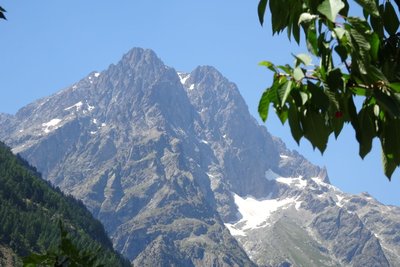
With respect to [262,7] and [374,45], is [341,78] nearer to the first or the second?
[374,45]

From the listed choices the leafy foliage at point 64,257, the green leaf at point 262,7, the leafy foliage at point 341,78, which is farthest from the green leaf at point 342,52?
the leafy foliage at point 64,257

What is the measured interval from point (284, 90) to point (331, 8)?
400mm

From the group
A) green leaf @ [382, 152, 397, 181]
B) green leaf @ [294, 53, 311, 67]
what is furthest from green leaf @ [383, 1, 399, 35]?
green leaf @ [382, 152, 397, 181]

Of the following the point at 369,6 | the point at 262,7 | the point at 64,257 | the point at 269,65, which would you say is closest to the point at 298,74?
the point at 269,65

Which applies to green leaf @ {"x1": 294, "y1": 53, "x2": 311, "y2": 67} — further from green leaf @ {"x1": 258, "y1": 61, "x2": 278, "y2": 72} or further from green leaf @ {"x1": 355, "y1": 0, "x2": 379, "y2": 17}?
green leaf @ {"x1": 355, "y1": 0, "x2": 379, "y2": 17}

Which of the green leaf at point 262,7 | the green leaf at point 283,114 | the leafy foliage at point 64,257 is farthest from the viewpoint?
the leafy foliage at point 64,257

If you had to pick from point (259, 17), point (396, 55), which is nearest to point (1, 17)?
point (259, 17)

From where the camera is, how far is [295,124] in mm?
2535

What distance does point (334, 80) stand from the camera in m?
2.28

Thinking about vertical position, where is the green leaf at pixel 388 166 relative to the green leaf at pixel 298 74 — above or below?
below

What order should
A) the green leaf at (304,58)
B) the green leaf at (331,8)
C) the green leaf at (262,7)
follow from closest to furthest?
the green leaf at (331,8) → the green leaf at (304,58) → the green leaf at (262,7)

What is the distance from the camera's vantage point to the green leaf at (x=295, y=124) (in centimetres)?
251

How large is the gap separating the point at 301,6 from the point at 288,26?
15 cm

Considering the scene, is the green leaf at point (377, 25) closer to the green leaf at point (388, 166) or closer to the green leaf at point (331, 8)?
the green leaf at point (331, 8)
